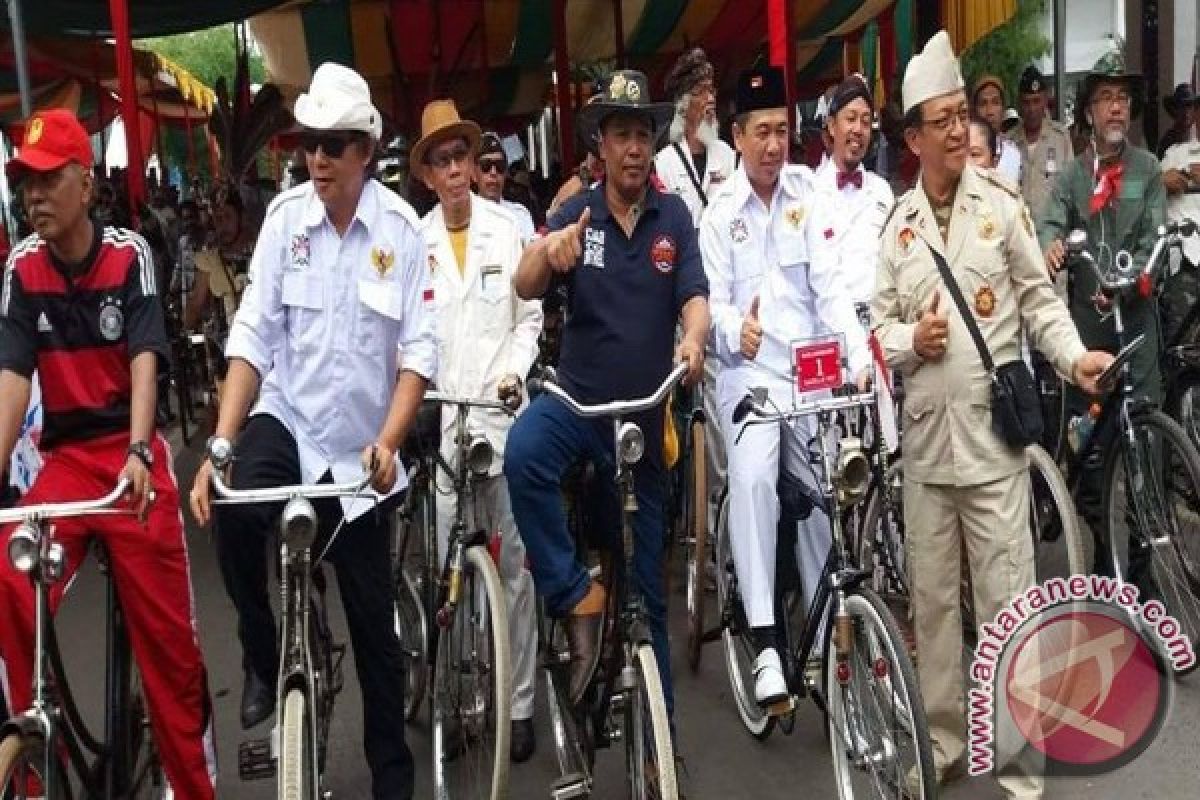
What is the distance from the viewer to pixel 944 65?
405 centimetres

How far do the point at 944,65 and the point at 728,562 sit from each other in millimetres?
2007

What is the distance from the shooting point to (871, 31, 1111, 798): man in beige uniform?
4062 millimetres

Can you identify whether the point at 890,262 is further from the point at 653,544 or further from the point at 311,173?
the point at 311,173

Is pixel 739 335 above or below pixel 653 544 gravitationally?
above

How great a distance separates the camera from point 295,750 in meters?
3.25

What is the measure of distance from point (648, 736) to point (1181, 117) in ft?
26.0

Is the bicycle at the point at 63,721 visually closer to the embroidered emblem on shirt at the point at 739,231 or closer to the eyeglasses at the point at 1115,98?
the embroidered emblem on shirt at the point at 739,231

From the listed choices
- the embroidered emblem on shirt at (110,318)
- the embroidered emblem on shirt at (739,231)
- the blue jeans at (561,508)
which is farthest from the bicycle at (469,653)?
the embroidered emblem on shirt at (739,231)

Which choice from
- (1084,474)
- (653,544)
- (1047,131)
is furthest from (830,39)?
(653,544)

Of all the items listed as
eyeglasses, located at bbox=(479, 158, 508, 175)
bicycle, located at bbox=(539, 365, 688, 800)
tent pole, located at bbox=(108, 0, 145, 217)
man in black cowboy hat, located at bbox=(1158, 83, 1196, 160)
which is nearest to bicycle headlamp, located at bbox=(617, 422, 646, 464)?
bicycle, located at bbox=(539, 365, 688, 800)

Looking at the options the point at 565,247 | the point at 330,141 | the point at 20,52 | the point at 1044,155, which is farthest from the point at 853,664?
the point at 20,52

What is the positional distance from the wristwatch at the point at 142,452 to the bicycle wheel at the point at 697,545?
7.79 feet

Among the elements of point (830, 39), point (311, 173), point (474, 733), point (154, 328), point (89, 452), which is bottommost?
point (474, 733)

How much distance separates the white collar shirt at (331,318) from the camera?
390 cm
